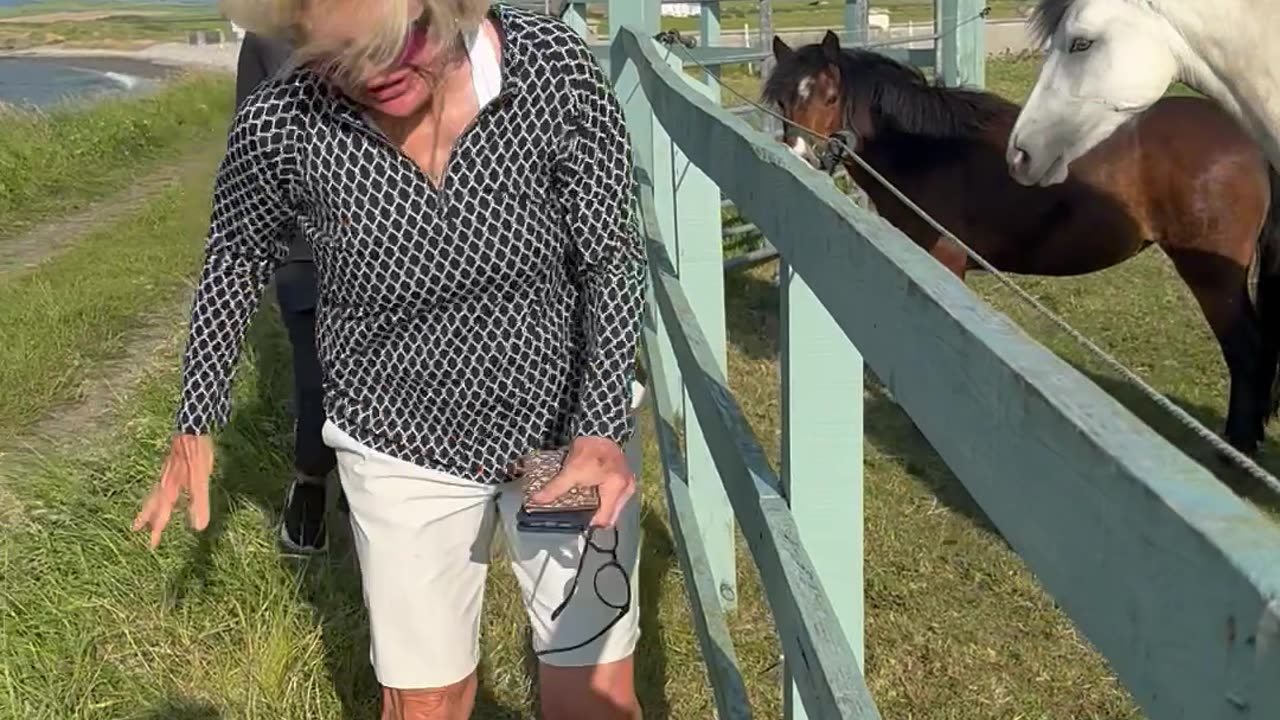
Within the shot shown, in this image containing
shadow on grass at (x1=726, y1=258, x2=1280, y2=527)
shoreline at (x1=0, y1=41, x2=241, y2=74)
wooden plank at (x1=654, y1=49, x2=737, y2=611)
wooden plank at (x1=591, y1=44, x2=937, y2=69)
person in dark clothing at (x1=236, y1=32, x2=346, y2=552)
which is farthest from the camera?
shoreline at (x1=0, y1=41, x2=241, y2=74)

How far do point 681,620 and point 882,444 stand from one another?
192 centimetres

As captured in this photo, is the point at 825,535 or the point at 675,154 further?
the point at 675,154

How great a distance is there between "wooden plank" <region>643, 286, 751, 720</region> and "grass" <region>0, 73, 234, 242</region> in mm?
8091

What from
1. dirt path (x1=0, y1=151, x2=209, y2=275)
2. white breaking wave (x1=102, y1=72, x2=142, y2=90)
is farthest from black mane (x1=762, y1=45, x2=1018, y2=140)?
white breaking wave (x1=102, y1=72, x2=142, y2=90)

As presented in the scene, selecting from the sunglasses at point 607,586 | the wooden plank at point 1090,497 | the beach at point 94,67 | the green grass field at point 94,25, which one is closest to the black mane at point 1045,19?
the sunglasses at point 607,586

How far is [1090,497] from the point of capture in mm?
702

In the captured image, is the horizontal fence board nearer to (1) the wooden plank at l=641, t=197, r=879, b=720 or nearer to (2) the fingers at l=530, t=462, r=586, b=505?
(1) the wooden plank at l=641, t=197, r=879, b=720

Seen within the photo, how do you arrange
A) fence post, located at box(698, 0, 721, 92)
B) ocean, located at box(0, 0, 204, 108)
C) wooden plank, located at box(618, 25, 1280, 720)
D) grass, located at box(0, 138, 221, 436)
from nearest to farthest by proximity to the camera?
wooden plank, located at box(618, 25, 1280, 720), grass, located at box(0, 138, 221, 436), fence post, located at box(698, 0, 721, 92), ocean, located at box(0, 0, 204, 108)

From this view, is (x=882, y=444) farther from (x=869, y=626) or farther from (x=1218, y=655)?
(x=1218, y=655)

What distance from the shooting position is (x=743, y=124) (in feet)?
7.22

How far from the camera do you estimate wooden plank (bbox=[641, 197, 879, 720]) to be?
55.1 inches

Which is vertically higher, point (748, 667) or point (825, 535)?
point (825, 535)

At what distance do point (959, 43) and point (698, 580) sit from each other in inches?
228

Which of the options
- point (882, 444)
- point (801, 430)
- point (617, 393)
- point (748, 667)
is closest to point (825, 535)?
point (801, 430)
